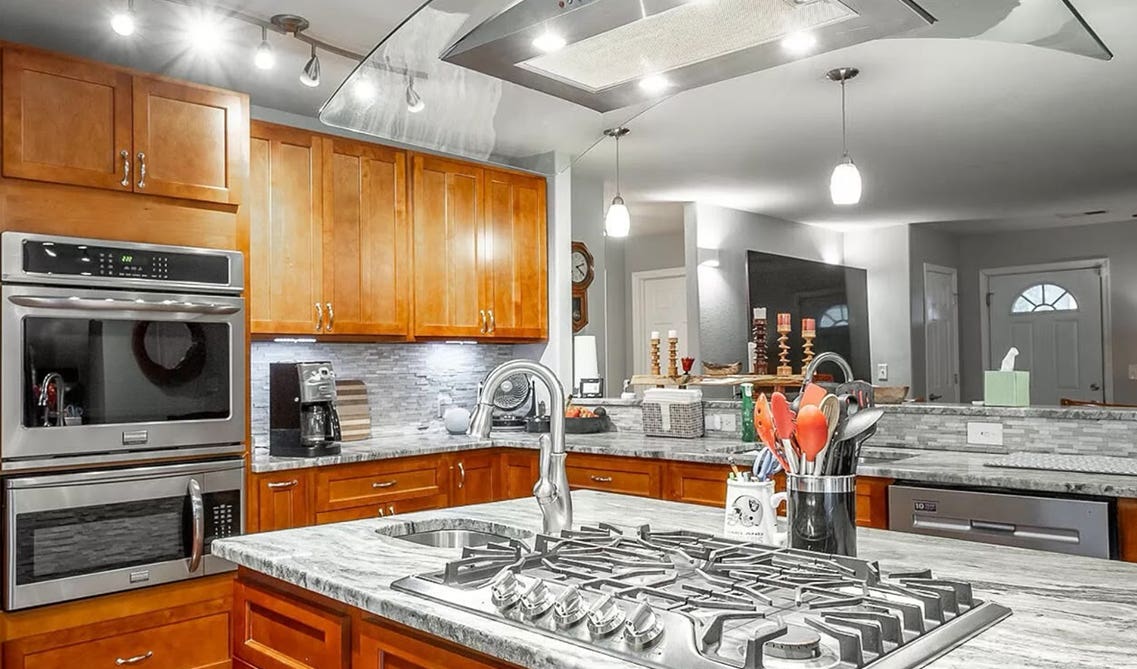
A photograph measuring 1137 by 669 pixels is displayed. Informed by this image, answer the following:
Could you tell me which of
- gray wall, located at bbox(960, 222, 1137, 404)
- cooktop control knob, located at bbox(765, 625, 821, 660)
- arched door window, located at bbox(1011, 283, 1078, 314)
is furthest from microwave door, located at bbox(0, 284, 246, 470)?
arched door window, located at bbox(1011, 283, 1078, 314)

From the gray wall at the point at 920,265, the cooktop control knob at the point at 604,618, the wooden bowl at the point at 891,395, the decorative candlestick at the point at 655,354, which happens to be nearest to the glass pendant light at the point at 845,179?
the wooden bowl at the point at 891,395

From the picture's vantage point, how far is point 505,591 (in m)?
1.19

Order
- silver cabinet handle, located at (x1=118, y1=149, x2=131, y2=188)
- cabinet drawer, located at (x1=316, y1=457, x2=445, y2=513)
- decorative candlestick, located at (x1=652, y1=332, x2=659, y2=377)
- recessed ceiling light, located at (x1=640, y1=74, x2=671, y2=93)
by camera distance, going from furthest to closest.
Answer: decorative candlestick, located at (x1=652, y1=332, x2=659, y2=377), cabinet drawer, located at (x1=316, y1=457, x2=445, y2=513), silver cabinet handle, located at (x1=118, y1=149, x2=131, y2=188), recessed ceiling light, located at (x1=640, y1=74, x2=671, y2=93)

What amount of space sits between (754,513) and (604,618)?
62 centimetres

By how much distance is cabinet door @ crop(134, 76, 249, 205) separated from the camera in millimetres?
3105

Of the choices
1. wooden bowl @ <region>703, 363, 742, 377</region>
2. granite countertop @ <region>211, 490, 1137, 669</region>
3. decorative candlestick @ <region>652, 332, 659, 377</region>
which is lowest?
granite countertop @ <region>211, 490, 1137, 669</region>

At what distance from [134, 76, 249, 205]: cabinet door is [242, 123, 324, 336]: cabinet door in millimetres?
252

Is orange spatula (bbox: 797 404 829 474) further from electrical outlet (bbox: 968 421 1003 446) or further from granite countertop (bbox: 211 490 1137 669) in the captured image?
electrical outlet (bbox: 968 421 1003 446)

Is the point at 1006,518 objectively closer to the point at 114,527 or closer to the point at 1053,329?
→ the point at 114,527

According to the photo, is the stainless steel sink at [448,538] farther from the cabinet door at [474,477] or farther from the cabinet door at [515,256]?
the cabinet door at [515,256]

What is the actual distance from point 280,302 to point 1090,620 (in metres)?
3.26

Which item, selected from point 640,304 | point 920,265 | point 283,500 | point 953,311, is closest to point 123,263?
point 283,500

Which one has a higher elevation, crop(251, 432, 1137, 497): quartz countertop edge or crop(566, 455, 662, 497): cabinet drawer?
crop(251, 432, 1137, 497): quartz countertop edge

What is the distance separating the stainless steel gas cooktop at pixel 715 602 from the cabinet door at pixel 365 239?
2.62 m
